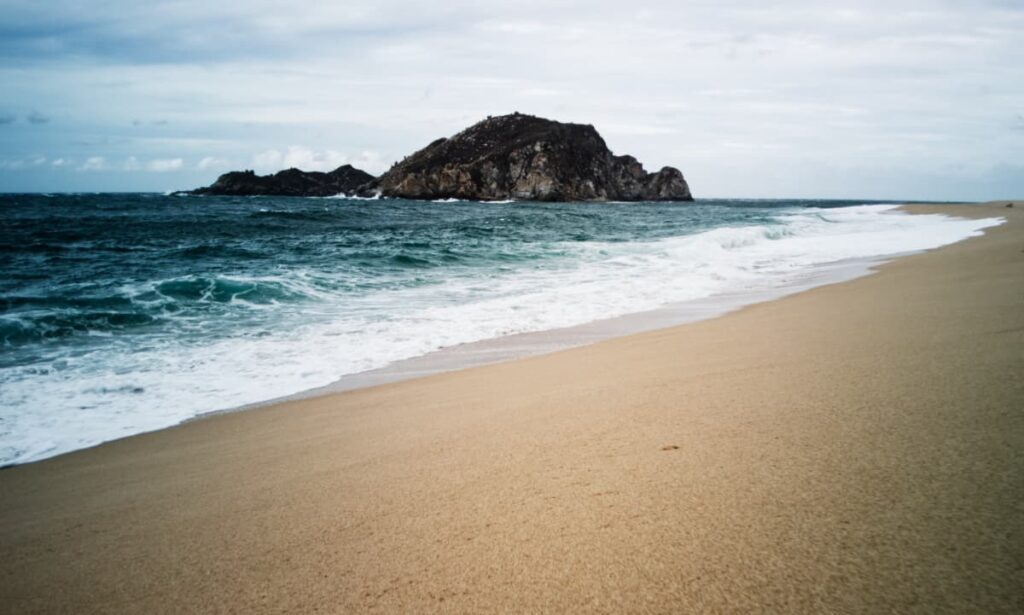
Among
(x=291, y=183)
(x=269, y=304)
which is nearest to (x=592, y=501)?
(x=269, y=304)

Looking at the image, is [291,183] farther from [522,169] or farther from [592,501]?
[592,501]

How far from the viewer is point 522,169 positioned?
99.9 meters

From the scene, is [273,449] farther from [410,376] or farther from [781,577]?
[781,577]

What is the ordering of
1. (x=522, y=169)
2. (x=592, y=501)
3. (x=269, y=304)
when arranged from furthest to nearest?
(x=522, y=169) < (x=269, y=304) < (x=592, y=501)

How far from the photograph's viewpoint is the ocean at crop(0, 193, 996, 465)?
15.3ft

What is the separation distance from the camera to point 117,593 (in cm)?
164

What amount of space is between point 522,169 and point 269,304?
310ft

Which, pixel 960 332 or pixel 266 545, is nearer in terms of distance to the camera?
pixel 266 545

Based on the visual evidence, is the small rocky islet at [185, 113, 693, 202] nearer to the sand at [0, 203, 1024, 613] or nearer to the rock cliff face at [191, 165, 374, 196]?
the rock cliff face at [191, 165, 374, 196]

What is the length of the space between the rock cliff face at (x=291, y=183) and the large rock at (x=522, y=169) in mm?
15963

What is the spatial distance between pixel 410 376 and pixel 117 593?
10.7 ft

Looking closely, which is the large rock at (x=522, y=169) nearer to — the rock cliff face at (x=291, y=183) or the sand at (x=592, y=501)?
the rock cliff face at (x=291, y=183)

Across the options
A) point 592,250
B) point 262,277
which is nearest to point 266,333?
point 262,277

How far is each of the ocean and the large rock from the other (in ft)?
266
